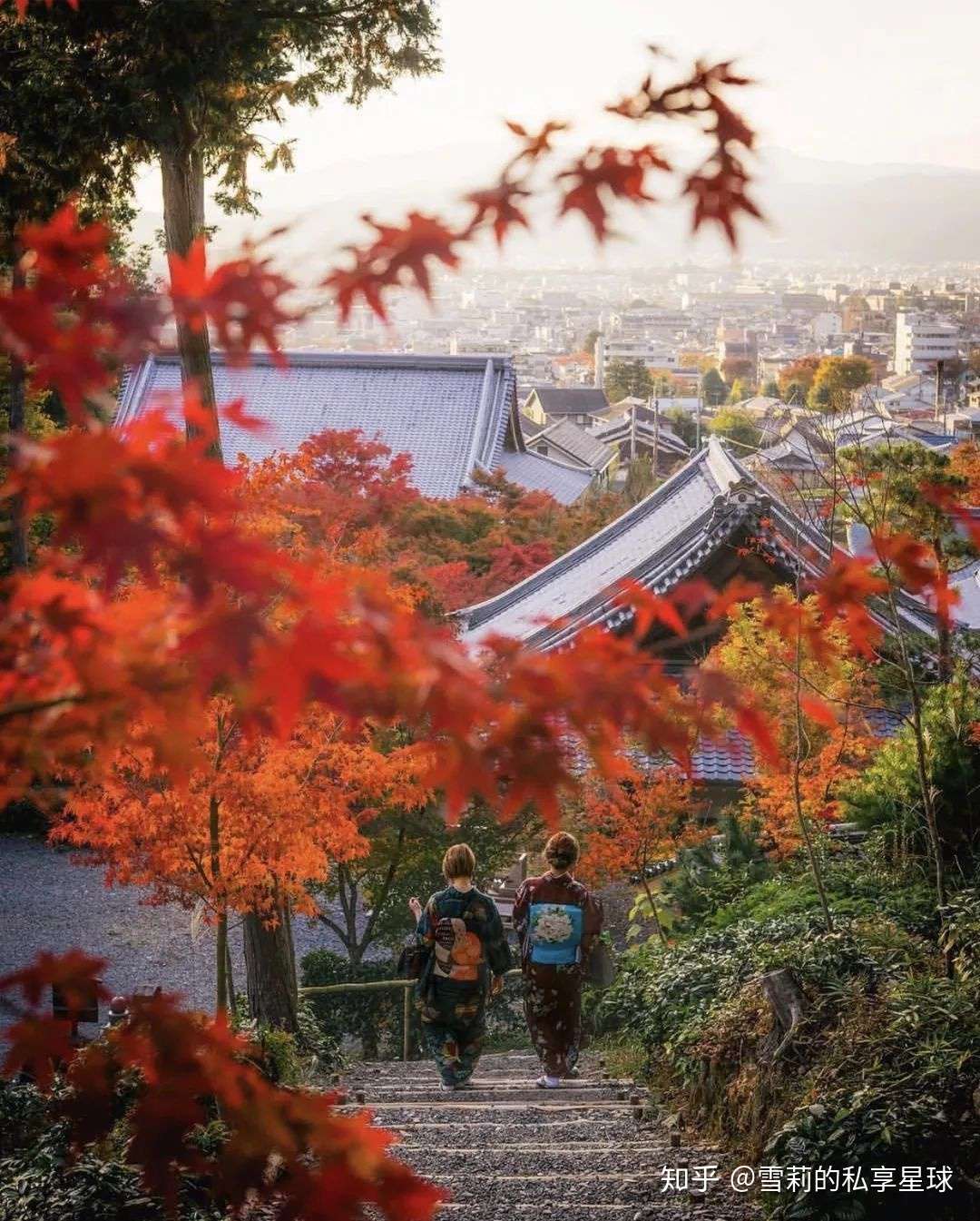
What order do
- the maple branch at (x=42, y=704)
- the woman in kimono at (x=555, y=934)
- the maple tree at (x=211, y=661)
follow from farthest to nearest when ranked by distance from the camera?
the woman in kimono at (x=555, y=934)
the maple branch at (x=42, y=704)
the maple tree at (x=211, y=661)

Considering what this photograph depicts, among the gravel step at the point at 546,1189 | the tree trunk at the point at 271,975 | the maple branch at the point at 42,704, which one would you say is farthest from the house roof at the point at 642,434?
the maple branch at the point at 42,704

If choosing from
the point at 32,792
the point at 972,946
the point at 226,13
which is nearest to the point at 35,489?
the point at 32,792

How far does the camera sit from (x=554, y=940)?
6219 mm

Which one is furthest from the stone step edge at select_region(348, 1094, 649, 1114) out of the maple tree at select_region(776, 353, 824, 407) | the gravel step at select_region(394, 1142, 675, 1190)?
the maple tree at select_region(776, 353, 824, 407)

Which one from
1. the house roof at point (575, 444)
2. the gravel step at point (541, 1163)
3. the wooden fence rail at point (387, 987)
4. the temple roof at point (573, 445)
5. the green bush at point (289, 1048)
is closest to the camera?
the gravel step at point (541, 1163)

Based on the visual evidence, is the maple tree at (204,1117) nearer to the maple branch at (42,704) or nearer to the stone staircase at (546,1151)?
the maple branch at (42,704)

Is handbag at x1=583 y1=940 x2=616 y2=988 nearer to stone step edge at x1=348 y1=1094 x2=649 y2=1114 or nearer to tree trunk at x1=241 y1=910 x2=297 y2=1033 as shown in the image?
stone step edge at x1=348 y1=1094 x2=649 y2=1114

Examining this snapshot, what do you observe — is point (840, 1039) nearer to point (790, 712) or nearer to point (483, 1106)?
point (483, 1106)

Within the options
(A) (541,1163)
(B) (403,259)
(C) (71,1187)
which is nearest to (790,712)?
(A) (541,1163)

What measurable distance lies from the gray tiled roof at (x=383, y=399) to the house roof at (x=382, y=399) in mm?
18

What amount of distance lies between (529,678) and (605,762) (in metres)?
0.21

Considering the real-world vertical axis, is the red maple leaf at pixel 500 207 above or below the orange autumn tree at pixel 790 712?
above

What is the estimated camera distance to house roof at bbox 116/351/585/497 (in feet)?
85.6

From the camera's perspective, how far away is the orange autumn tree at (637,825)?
10.1 meters
